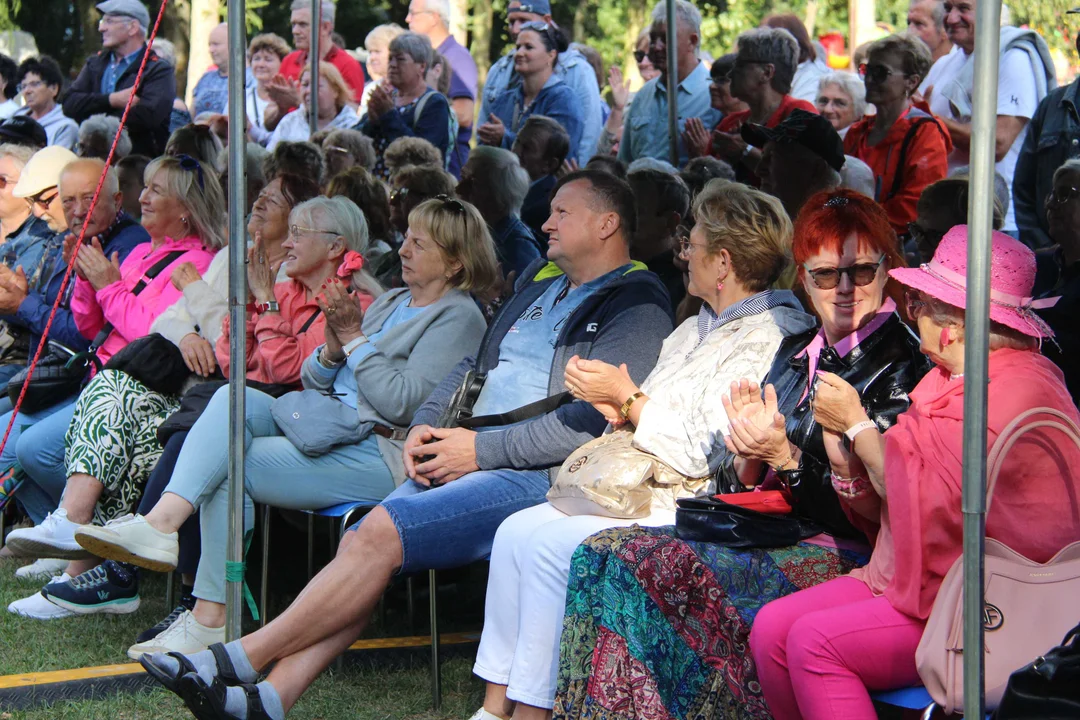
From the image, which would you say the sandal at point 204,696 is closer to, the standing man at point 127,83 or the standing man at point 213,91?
the standing man at point 127,83

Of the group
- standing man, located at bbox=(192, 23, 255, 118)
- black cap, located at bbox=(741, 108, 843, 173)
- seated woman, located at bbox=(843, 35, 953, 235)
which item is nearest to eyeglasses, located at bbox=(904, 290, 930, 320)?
black cap, located at bbox=(741, 108, 843, 173)

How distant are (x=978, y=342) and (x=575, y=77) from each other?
600 centimetres

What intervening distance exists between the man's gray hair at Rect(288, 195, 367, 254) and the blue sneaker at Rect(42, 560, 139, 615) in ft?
5.13

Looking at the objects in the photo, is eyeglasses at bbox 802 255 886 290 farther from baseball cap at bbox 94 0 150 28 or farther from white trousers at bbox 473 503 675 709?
baseball cap at bbox 94 0 150 28

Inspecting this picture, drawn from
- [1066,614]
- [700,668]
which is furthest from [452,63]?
[1066,614]

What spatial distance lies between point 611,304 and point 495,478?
27.2 inches

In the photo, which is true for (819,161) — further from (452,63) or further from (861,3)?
(861,3)

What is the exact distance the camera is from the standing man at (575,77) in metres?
8.22

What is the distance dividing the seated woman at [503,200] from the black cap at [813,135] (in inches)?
60.7

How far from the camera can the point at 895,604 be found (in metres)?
3.03

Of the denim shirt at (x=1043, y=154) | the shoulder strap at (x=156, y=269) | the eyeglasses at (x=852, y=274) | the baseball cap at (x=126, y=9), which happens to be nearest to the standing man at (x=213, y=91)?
the baseball cap at (x=126, y=9)

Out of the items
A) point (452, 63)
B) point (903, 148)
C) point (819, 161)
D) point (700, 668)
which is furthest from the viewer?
point (452, 63)

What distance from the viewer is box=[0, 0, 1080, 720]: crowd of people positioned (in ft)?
10.3

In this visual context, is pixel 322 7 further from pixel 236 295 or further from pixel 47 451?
pixel 236 295
